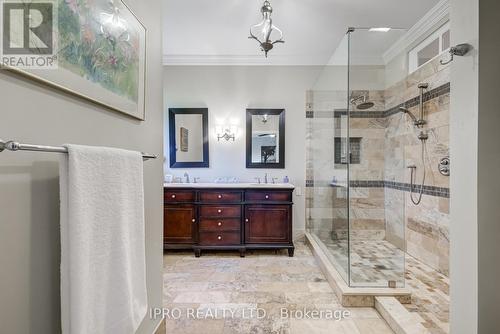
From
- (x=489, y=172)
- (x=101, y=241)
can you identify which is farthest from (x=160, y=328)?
(x=489, y=172)

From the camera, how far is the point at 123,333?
906 mm

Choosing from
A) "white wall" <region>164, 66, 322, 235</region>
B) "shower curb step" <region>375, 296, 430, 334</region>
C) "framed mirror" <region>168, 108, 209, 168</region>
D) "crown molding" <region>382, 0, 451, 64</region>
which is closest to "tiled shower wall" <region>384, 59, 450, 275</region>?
"crown molding" <region>382, 0, 451, 64</region>

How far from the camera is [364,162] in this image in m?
2.73

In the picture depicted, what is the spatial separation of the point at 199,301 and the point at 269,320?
626 millimetres

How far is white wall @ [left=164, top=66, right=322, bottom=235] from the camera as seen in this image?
3.69m

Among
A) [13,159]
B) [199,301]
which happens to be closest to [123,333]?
[13,159]

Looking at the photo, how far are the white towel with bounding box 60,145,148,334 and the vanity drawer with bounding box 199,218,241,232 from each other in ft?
6.71

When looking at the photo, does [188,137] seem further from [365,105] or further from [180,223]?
[365,105]

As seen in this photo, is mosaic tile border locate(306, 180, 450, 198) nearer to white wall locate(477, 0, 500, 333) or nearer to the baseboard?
white wall locate(477, 0, 500, 333)

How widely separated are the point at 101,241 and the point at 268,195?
243 cm

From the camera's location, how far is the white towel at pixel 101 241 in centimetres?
71

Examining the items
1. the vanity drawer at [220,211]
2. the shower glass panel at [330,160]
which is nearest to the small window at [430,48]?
the shower glass panel at [330,160]

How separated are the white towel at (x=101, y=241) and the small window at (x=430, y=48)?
10.5ft

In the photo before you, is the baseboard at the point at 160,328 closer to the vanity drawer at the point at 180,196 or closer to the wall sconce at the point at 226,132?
the vanity drawer at the point at 180,196
